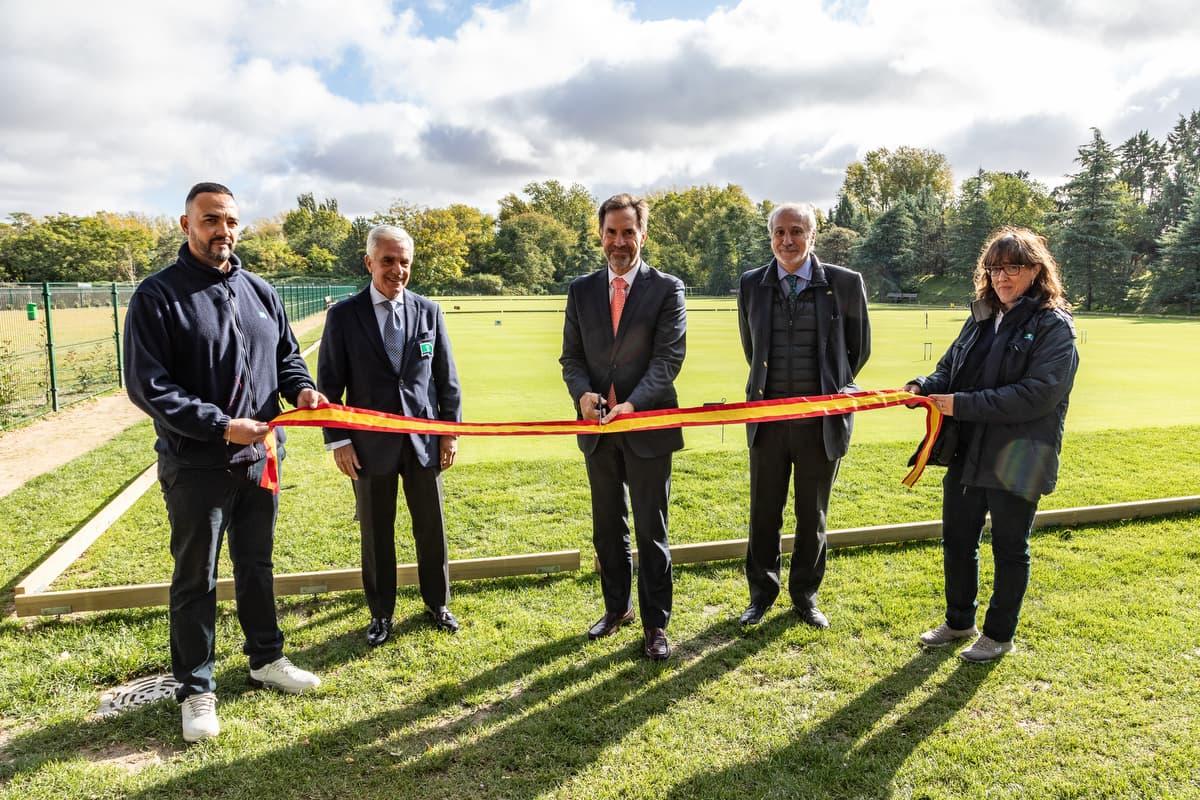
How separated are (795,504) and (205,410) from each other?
9.97 feet

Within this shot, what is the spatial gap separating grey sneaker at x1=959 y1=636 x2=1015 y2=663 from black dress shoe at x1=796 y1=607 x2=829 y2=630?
689mm

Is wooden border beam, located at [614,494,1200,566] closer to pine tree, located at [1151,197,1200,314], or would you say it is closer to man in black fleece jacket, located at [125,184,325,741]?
man in black fleece jacket, located at [125,184,325,741]

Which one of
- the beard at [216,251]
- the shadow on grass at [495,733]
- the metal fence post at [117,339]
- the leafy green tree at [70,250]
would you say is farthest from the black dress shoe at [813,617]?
the leafy green tree at [70,250]

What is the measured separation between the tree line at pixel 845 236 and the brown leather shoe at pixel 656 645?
52.9m

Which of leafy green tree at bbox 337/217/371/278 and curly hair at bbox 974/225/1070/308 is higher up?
leafy green tree at bbox 337/217/371/278

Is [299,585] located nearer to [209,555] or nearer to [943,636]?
[209,555]

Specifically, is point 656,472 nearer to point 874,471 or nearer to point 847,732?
point 847,732

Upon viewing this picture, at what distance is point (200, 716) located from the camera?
10.3 feet

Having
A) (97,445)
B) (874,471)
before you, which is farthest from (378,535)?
(97,445)

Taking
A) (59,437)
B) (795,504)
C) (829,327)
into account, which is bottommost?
(59,437)

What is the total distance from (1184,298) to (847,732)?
53301 mm

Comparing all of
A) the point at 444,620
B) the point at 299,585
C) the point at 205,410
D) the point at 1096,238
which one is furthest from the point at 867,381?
the point at 1096,238

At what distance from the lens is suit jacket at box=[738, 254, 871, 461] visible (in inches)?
156

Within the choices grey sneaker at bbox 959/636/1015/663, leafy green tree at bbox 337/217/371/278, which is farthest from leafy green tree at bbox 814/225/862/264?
grey sneaker at bbox 959/636/1015/663
